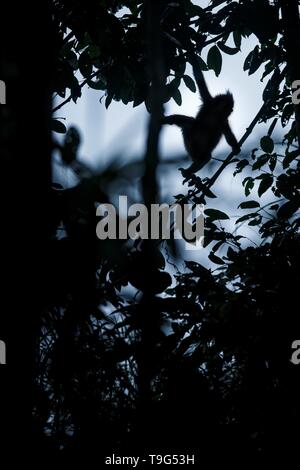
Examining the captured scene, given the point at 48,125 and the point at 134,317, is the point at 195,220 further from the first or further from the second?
the point at 48,125

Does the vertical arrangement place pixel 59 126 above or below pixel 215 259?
above

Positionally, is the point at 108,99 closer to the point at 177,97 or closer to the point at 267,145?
the point at 177,97

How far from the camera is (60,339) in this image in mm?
1528

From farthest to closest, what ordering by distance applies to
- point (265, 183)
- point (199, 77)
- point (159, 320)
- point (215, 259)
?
1. point (199, 77)
2. point (265, 183)
3. point (215, 259)
4. point (159, 320)

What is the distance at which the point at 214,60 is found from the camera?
10.6ft

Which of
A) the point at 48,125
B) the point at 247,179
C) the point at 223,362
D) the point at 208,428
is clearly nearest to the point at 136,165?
the point at 48,125

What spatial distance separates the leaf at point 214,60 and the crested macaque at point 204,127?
0.10 meters

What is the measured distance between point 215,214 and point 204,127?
3.87 ft

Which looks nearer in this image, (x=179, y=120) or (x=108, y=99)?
(x=108, y=99)

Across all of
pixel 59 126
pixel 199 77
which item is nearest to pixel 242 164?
pixel 199 77

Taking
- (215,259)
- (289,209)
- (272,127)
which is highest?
(272,127)

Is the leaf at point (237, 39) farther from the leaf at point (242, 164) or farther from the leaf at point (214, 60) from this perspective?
the leaf at point (242, 164)

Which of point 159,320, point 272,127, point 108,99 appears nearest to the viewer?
point 159,320

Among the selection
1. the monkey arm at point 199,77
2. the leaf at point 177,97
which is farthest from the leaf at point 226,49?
the leaf at point 177,97
